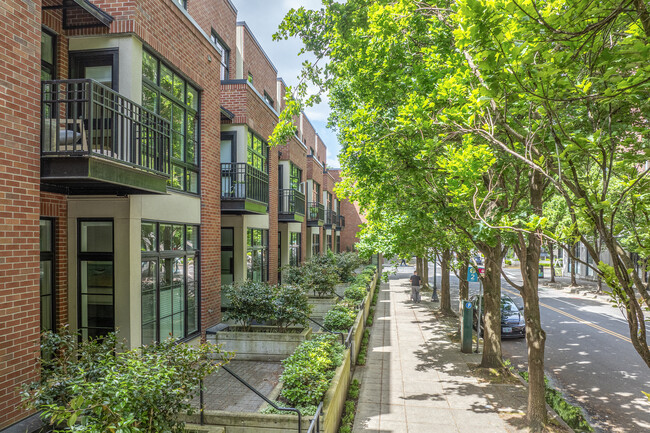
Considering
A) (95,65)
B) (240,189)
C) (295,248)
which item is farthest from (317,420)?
(295,248)

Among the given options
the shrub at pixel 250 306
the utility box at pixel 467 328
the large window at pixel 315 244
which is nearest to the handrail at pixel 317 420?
the shrub at pixel 250 306

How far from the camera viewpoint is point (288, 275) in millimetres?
16969

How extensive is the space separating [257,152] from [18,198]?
9636mm

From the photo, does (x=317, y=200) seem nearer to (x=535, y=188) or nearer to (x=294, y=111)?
(x=294, y=111)

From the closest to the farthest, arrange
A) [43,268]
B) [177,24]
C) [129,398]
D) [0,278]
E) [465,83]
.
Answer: [129,398]
[0,278]
[465,83]
[43,268]
[177,24]

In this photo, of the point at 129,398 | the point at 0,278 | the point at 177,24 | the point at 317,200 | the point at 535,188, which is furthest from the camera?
the point at 317,200

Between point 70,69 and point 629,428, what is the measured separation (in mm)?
12181

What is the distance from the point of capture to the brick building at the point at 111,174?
5016 millimetres

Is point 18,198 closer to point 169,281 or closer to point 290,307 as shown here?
point 169,281

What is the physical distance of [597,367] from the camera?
474 inches

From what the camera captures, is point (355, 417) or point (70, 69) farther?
point (355, 417)

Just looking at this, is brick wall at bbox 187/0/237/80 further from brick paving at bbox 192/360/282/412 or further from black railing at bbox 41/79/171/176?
brick paving at bbox 192/360/282/412

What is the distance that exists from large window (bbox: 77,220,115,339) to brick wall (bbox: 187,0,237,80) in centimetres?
782

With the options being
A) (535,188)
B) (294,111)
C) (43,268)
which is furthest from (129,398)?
(294,111)
